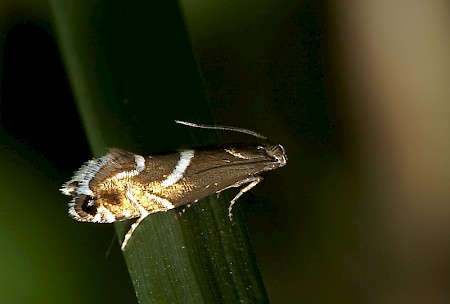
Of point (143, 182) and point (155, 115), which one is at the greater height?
point (155, 115)

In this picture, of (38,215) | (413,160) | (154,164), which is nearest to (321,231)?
(413,160)

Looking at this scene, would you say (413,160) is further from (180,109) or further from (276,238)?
(180,109)

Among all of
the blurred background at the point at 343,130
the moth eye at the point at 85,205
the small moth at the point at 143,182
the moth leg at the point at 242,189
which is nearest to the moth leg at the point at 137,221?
the small moth at the point at 143,182

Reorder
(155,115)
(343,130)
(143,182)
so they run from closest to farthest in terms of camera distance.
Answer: (155,115)
(143,182)
(343,130)

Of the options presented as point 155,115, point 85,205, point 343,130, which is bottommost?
point 343,130

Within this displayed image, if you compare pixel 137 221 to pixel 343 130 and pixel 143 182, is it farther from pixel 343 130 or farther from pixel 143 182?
pixel 343 130

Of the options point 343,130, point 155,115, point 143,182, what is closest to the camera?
point 155,115

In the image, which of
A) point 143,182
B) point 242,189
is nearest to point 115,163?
point 143,182
